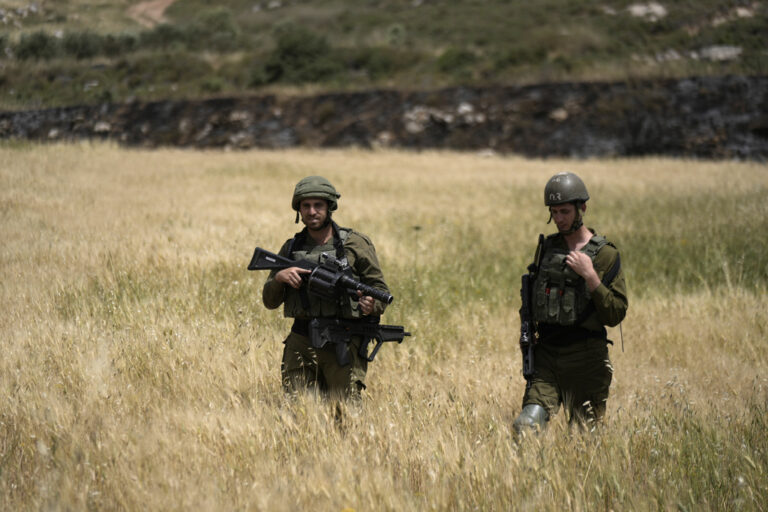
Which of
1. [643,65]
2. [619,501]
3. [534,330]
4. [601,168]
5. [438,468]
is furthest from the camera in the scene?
[643,65]

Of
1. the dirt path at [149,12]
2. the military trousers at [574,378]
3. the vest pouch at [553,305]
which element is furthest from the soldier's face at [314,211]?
the dirt path at [149,12]

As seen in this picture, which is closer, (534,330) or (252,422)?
(252,422)

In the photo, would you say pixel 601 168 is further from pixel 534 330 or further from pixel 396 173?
pixel 534 330

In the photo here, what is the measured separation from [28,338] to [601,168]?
1966 cm

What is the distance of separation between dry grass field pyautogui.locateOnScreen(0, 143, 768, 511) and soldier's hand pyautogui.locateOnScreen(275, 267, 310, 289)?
704 mm

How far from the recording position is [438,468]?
2992mm

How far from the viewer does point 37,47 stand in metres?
21.5

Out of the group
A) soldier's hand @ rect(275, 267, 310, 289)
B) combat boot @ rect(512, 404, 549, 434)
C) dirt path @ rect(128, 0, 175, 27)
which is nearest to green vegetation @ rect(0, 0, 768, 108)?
dirt path @ rect(128, 0, 175, 27)

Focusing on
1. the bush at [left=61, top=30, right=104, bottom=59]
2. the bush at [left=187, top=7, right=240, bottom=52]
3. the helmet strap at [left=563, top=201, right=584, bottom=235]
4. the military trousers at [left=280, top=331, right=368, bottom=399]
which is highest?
the helmet strap at [left=563, top=201, right=584, bottom=235]

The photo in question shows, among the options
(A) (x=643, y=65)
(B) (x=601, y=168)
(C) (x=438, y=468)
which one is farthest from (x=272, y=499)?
(A) (x=643, y=65)

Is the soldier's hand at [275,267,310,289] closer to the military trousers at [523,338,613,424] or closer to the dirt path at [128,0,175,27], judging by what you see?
the military trousers at [523,338,613,424]

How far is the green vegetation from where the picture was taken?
2391 cm

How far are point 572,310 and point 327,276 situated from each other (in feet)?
4.98

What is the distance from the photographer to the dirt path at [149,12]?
141ft
